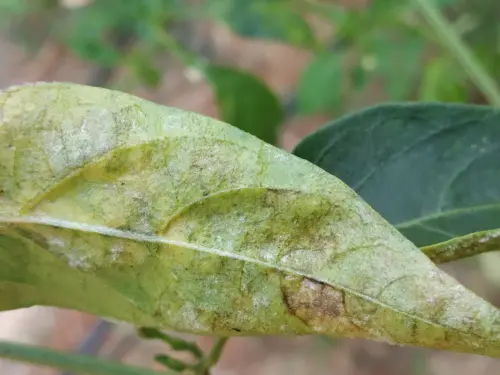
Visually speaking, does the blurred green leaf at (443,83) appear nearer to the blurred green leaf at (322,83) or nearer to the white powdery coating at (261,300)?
the blurred green leaf at (322,83)

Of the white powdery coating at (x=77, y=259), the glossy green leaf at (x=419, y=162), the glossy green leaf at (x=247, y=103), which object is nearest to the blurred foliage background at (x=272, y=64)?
the glossy green leaf at (x=247, y=103)

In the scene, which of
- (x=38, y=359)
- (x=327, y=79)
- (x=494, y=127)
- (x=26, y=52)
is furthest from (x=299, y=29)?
(x=26, y=52)

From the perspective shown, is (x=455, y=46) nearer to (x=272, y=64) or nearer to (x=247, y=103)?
(x=247, y=103)

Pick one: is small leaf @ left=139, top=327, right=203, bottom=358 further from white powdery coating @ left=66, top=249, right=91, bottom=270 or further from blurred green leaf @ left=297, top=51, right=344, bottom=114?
blurred green leaf @ left=297, top=51, right=344, bottom=114

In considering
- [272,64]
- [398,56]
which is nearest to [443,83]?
[398,56]

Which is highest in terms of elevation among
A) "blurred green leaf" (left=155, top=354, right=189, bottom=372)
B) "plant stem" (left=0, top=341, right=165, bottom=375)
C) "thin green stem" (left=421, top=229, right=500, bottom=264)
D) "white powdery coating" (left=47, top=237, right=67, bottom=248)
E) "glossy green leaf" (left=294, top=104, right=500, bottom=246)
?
"glossy green leaf" (left=294, top=104, right=500, bottom=246)

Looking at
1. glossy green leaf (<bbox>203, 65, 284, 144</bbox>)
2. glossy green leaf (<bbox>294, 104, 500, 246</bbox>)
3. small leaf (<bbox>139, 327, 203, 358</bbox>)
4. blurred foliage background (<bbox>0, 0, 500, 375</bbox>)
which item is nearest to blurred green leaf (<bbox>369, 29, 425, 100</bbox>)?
blurred foliage background (<bbox>0, 0, 500, 375</bbox>)
